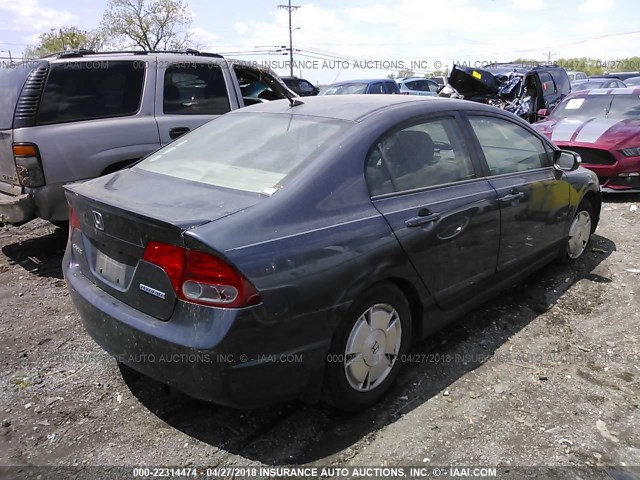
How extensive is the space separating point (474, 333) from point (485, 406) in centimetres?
91

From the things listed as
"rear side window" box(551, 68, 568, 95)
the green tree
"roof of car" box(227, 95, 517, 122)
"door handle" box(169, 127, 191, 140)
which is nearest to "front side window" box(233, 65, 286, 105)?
"door handle" box(169, 127, 191, 140)

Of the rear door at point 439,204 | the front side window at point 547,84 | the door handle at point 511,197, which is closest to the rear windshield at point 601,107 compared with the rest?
the front side window at point 547,84

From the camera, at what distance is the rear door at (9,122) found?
462cm

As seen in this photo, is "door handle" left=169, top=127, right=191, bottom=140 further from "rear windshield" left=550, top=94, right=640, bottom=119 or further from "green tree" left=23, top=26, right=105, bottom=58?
"green tree" left=23, top=26, right=105, bottom=58

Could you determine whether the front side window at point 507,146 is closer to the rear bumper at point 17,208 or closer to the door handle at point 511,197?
the door handle at point 511,197

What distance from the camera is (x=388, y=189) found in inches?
114

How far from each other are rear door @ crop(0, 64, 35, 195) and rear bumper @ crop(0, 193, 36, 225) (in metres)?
0.09

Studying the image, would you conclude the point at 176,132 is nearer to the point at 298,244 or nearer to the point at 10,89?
the point at 10,89

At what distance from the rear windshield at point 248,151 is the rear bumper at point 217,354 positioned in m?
0.70

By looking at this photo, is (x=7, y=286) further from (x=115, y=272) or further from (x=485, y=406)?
(x=485, y=406)

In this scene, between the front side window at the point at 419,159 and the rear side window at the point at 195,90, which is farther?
the rear side window at the point at 195,90

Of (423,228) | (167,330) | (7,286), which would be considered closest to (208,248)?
(167,330)

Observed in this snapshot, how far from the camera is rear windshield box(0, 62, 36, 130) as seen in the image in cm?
465

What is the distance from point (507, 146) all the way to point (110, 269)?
294 centimetres
